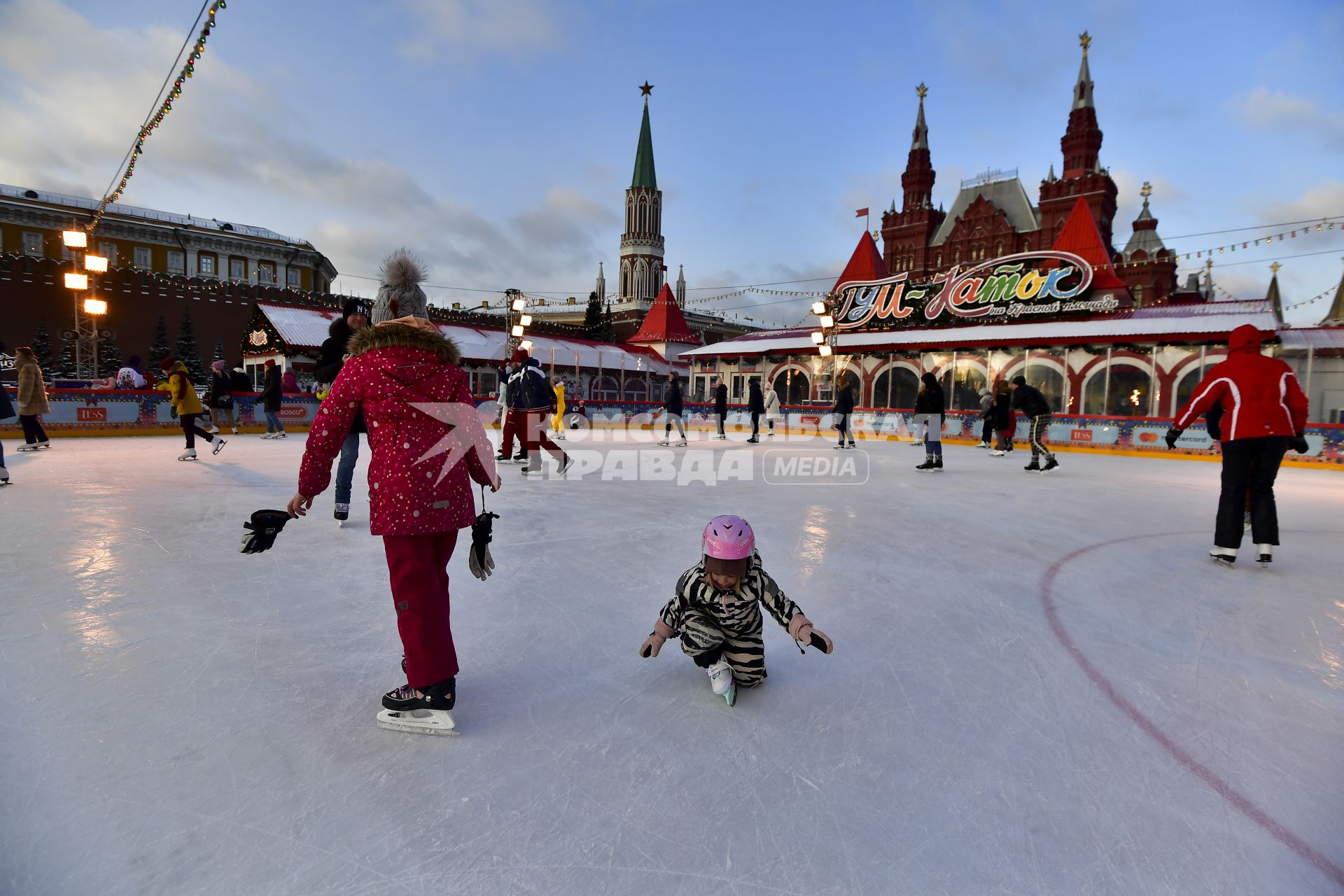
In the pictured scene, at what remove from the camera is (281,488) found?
18.6ft

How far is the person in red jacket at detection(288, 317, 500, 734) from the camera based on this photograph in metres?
1.65

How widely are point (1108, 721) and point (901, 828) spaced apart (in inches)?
37.5

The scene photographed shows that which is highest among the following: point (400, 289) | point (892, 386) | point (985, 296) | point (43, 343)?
point (985, 296)

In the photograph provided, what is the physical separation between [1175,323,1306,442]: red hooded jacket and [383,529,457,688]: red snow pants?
4387 mm

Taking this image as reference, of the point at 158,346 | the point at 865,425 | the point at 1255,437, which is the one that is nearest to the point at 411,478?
the point at 1255,437

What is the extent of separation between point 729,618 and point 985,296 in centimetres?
1781

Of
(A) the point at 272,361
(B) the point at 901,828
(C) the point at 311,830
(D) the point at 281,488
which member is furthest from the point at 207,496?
(A) the point at 272,361

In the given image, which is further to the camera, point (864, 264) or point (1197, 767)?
point (864, 264)

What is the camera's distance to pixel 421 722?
171cm

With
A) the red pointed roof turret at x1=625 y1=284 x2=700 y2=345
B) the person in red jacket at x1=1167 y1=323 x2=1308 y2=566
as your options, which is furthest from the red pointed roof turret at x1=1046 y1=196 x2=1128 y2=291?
the person in red jacket at x1=1167 y1=323 x2=1308 y2=566

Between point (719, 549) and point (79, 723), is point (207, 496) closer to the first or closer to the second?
point (79, 723)

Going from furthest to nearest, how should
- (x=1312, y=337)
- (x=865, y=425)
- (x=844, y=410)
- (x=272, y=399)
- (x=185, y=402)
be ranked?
(x=865, y=425) → (x=1312, y=337) → (x=844, y=410) → (x=272, y=399) → (x=185, y=402)

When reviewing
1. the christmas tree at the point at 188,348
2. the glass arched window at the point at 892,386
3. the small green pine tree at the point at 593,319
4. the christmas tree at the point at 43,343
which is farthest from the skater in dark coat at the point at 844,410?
the small green pine tree at the point at 593,319

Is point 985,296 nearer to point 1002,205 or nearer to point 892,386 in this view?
point 892,386
